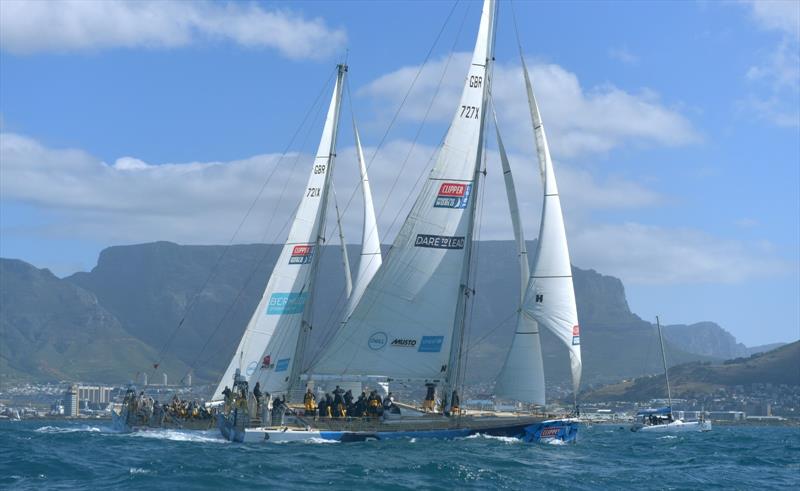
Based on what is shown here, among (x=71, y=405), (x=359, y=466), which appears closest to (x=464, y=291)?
(x=359, y=466)

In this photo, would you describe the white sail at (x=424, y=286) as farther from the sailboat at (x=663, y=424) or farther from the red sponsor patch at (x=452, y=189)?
the sailboat at (x=663, y=424)

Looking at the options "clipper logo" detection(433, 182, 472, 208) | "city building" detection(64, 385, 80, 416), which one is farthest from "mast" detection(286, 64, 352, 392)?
"city building" detection(64, 385, 80, 416)

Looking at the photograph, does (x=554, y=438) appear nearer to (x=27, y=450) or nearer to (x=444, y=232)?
(x=444, y=232)

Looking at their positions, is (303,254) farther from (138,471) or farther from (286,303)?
(138,471)

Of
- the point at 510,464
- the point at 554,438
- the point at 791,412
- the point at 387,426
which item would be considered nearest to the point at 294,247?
the point at 387,426

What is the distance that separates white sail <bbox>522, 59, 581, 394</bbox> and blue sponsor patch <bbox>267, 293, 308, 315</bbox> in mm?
13784

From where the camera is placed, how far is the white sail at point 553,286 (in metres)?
50.6

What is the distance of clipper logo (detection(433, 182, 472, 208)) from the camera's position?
171 feet

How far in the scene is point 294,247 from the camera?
60.4m

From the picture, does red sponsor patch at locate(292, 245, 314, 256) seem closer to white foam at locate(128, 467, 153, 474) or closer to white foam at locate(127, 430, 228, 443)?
white foam at locate(127, 430, 228, 443)

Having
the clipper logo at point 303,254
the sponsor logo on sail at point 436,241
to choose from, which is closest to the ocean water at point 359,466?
the sponsor logo on sail at point 436,241

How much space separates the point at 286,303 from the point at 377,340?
9.41 m

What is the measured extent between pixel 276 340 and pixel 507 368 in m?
13.9

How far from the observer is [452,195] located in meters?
52.2
